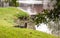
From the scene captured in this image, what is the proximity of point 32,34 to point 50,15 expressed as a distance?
1.62 meters

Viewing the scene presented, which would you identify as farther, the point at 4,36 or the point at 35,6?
the point at 35,6

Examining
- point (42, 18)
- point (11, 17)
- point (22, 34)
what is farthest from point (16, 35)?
point (11, 17)

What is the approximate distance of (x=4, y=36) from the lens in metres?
4.30

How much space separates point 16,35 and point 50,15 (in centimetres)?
153

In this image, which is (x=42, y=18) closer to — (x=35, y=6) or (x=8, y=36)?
(x=8, y=36)

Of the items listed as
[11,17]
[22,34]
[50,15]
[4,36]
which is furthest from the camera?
[11,17]

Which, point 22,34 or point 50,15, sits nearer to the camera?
point 50,15

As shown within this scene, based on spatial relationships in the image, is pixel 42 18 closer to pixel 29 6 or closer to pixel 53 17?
pixel 53 17

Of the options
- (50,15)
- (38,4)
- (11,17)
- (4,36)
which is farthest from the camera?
(38,4)

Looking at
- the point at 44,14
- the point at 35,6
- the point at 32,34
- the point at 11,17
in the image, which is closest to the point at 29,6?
the point at 35,6

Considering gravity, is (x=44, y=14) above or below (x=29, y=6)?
above

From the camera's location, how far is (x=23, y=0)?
594 inches

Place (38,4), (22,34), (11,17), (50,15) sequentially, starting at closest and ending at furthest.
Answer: (50,15)
(22,34)
(11,17)
(38,4)

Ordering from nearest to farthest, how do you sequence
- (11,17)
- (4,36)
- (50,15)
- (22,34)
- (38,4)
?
(50,15) → (4,36) → (22,34) → (11,17) → (38,4)
